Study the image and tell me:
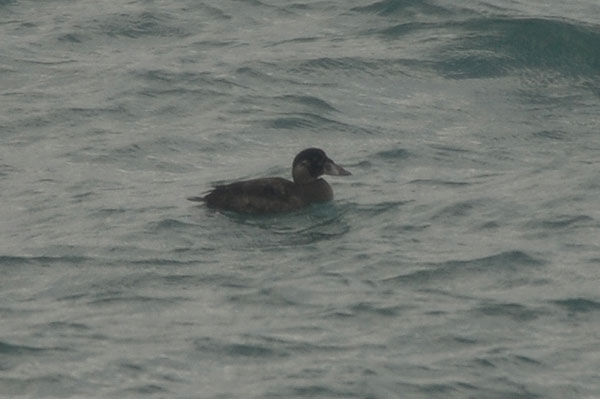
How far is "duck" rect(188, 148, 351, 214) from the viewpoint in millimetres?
14430

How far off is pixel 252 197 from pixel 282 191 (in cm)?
39

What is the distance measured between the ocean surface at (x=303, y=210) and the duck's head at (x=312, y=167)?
290mm

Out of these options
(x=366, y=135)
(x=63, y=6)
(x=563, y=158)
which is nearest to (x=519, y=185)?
(x=563, y=158)

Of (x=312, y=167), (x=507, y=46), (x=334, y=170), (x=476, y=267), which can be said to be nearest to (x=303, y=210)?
(x=312, y=167)

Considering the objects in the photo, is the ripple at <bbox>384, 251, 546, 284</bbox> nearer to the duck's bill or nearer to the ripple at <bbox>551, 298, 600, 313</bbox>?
the ripple at <bbox>551, 298, 600, 313</bbox>

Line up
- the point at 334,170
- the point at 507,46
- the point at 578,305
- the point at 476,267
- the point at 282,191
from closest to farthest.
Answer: the point at 578,305
the point at 476,267
the point at 282,191
the point at 334,170
the point at 507,46

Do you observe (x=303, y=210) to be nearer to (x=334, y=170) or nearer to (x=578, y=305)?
(x=334, y=170)

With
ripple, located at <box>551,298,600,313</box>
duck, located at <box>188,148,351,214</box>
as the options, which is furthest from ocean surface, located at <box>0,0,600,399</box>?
duck, located at <box>188,148,351,214</box>

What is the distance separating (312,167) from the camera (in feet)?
49.3

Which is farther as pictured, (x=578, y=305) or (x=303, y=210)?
(x=303, y=210)

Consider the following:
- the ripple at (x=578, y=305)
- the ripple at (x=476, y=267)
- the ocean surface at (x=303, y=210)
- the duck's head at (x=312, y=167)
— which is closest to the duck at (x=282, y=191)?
the duck's head at (x=312, y=167)

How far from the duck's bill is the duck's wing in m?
0.51

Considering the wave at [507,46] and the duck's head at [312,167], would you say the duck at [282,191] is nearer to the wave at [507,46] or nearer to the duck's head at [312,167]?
the duck's head at [312,167]

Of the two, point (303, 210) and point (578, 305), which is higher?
point (578, 305)
